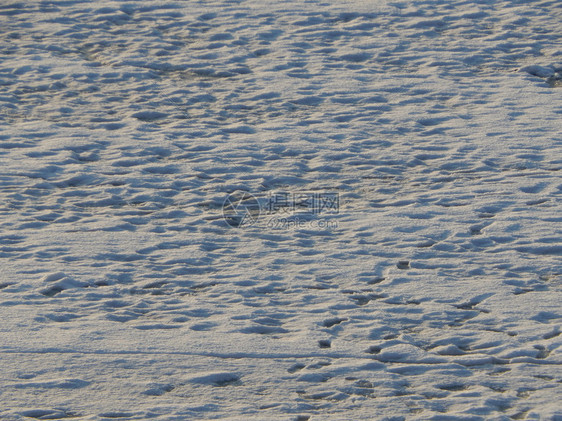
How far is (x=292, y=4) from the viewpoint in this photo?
1023cm

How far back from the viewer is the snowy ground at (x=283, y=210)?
3996 millimetres

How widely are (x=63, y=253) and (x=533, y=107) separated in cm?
449

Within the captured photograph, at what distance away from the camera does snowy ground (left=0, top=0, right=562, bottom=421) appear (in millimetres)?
3996
